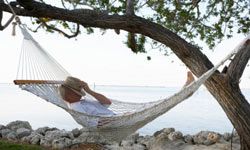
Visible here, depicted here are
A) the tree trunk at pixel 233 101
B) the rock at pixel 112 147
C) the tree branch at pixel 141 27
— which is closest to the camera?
the tree trunk at pixel 233 101

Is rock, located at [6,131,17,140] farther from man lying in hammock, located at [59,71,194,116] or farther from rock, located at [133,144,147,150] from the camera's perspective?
man lying in hammock, located at [59,71,194,116]

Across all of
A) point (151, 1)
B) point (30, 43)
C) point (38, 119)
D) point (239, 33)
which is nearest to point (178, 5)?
point (151, 1)

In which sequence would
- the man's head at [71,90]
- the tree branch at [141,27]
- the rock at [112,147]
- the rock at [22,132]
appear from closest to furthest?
the man's head at [71,90]
the tree branch at [141,27]
the rock at [112,147]
the rock at [22,132]

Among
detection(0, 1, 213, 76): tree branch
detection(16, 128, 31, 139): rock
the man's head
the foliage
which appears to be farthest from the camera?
detection(16, 128, 31, 139): rock

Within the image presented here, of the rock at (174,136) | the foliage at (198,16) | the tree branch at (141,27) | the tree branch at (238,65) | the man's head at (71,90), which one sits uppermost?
the foliage at (198,16)

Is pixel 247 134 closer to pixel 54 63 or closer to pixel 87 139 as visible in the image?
pixel 54 63

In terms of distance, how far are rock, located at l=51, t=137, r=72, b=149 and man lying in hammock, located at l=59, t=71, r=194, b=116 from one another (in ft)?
6.83

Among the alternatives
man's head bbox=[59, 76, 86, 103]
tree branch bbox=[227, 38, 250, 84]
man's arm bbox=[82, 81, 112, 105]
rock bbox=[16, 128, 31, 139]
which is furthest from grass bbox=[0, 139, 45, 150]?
tree branch bbox=[227, 38, 250, 84]

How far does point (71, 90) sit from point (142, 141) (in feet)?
8.22

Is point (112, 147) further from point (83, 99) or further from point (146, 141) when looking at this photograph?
point (83, 99)

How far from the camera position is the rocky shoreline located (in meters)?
5.57

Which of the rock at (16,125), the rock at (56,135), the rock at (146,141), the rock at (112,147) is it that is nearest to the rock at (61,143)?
the rock at (56,135)

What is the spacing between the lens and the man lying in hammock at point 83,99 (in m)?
3.55

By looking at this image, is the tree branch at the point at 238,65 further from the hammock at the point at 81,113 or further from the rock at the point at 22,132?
the rock at the point at 22,132
